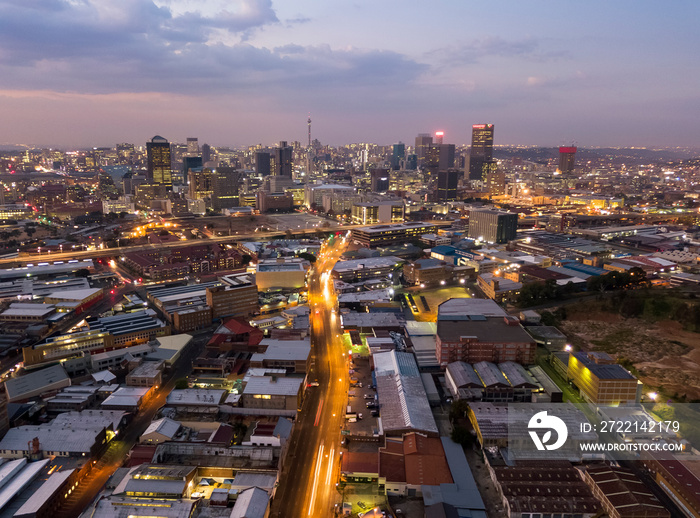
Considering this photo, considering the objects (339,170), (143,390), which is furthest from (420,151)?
(143,390)

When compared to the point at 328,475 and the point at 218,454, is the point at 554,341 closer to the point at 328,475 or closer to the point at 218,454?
the point at 328,475

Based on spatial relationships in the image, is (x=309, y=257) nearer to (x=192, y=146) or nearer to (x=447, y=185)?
(x=447, y=185)

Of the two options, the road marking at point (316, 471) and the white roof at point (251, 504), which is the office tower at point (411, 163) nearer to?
the road marking at point (316, 471)

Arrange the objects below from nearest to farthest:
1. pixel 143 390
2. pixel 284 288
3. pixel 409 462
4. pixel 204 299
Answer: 1. pixel 409 462
2. pixel 143 390
3. pixel 204 299
4. pixel 284 288

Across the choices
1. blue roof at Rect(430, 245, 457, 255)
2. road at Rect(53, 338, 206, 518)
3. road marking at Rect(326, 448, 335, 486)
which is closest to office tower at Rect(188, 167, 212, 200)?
blue roof at Rect(430, 245, 457, 255)

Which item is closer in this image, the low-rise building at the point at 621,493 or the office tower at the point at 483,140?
the low-rise building at the point at 621,493

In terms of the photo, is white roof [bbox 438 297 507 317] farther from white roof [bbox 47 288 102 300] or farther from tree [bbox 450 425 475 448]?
white roof [bbox 47 288 102 300]

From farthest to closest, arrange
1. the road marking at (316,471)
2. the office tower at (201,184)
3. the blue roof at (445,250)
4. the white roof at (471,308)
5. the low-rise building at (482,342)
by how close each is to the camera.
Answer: the office tower at (201,184)
the blue roof at (445,250)
the white roof at (471,308)
the low-rise building at (482,342)
the road marking at (316,471)

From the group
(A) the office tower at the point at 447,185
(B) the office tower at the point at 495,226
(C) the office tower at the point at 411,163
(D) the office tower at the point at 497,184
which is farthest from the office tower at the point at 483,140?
(B) the office tower at the point at 495,226
